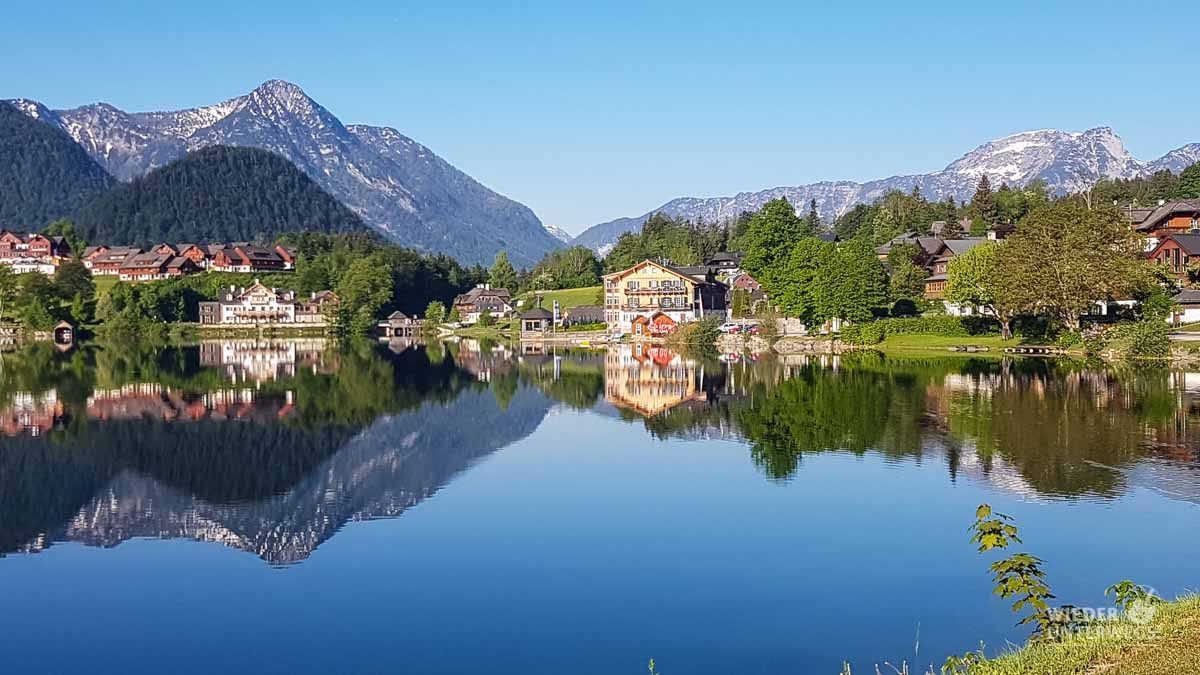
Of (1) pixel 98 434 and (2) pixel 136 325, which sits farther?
(2) pixel 136 325

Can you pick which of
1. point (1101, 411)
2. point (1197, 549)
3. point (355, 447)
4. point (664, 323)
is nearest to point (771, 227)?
point (664, 323)

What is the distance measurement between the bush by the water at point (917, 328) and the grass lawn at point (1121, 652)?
57587 millimetres

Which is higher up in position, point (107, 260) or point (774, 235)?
point (107, 260)

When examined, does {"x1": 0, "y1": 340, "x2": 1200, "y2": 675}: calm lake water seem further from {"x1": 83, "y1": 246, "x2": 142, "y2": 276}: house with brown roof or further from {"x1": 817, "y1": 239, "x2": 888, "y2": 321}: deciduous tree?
{"x1": 83, "y1": 246, "x2": 142, "y2": 276}: house with brown roof

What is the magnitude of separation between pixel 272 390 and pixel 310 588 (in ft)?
110

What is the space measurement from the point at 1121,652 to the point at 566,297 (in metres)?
103

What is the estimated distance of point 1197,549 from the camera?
17375mm

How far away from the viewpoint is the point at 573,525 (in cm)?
2061

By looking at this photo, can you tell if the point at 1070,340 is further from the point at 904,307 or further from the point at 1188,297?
the point at 904,307

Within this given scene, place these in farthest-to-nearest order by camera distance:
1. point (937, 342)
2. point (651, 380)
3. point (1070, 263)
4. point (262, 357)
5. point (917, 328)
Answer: point (262, 357), point (917, 328), point (937, 342), point (1070, 263), point (651, 380)

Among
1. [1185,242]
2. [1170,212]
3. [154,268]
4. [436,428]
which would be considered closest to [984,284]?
[1185,242]

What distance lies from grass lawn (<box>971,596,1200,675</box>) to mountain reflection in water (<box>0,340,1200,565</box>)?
1113 centimetres

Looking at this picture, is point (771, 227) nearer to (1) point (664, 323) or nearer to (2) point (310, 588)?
(1) point (664, 323)

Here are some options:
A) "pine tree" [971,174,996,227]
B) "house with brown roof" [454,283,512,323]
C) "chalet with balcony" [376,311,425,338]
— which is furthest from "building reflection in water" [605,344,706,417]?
"chalet with balcony" [376,311,425,338]
